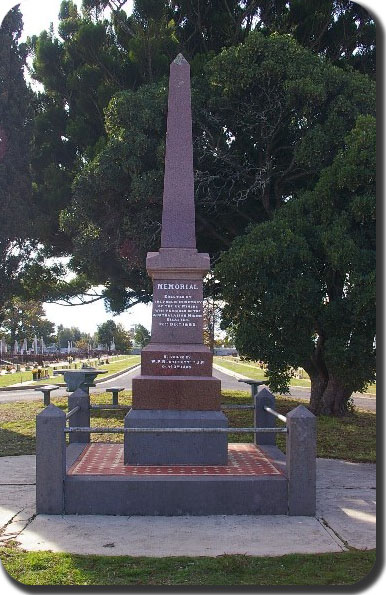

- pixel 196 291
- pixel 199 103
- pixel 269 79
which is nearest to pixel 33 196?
pixel 199 103

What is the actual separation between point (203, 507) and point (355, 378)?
23.8ft

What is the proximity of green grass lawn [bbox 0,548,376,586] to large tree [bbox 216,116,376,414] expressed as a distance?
660cm

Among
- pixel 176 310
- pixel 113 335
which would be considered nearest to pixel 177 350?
pixel 176 310

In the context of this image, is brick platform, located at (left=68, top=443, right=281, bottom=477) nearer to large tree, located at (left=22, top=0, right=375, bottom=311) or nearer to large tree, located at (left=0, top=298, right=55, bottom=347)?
large tree, located at (left=22, top=0, right=375, bottom=311)

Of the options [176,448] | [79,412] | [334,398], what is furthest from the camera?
[334,398]

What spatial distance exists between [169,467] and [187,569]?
2.76m

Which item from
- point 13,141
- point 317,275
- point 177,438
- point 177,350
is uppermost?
point 13,141

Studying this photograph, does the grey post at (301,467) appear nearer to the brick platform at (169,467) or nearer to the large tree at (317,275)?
the brick platform at (169,467)

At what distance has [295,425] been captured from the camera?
6.86m

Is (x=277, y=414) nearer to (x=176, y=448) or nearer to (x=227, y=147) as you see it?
(x=176, y=448)

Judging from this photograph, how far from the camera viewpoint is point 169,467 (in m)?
7.75

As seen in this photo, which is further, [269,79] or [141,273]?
[141,273]

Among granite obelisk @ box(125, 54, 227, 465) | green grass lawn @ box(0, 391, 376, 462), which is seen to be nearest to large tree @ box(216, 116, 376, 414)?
green grass lawn @ box(0, 391, 376, 462)

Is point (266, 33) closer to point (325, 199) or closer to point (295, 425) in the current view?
point (325, 199)
